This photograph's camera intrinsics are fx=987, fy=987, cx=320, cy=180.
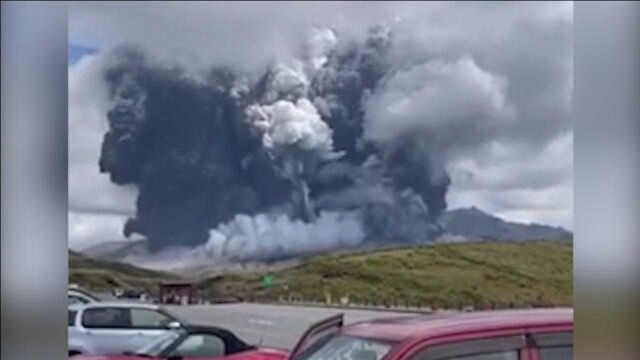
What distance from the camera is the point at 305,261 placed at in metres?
2.71

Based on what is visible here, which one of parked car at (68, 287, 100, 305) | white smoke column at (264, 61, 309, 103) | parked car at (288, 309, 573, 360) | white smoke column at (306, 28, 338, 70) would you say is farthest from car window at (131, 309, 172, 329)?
white smoke column at (306, 28, 338, 70)

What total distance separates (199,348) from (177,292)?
18 cm

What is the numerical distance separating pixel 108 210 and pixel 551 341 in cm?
126

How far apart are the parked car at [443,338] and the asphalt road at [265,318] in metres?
0.02

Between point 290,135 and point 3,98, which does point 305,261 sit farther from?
point 3,98

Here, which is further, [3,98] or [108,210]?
[108,210]

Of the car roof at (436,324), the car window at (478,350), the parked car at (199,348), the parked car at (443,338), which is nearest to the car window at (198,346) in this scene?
the parked car at (199,348)

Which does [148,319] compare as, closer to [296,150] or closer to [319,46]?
[296,150]

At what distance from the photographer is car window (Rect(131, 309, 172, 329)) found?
108 inches

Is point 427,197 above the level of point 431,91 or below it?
below

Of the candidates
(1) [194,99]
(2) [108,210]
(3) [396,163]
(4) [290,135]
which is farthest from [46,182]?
(3) [396,163]

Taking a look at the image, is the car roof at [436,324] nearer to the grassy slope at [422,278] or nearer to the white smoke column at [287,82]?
the grassy slope at [422,278]

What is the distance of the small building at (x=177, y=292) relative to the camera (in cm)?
271

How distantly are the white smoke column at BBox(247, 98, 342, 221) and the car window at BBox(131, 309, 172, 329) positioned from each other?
1.60ft
